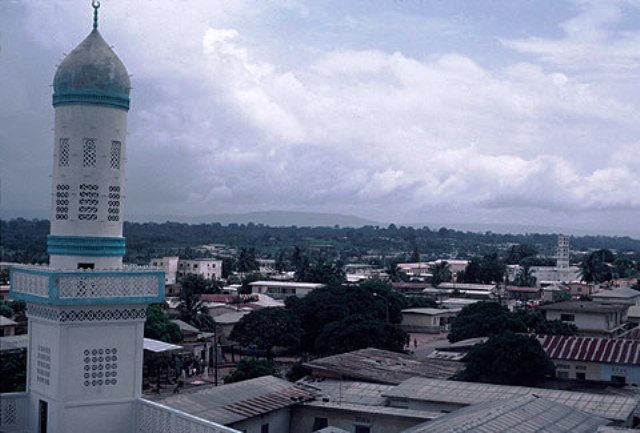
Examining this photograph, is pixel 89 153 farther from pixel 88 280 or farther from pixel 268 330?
pixel 268 330

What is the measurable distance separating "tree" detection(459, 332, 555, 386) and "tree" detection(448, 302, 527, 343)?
33.7 ft

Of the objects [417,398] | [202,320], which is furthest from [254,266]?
[417,398]

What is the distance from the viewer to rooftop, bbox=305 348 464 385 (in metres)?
24.3

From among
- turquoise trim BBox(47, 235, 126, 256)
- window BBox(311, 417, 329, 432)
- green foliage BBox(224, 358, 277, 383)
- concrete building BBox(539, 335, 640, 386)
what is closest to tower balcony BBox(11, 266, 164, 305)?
turquoise trim BBox(47, 235, 126, 256)

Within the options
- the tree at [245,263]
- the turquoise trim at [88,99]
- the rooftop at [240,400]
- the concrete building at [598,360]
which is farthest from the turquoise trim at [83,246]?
the tree at [245,263]

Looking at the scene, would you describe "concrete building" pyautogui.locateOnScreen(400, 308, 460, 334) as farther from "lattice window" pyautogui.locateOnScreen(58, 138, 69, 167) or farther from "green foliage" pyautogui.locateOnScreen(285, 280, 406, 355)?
"lattice window" pyautogui.locateOnScreen(58, 138, 69, 167)

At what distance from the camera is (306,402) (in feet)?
57.2

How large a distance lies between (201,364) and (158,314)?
3098 millimetres

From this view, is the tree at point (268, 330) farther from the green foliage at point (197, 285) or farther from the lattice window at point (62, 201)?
the lattice window at point (62, 201)

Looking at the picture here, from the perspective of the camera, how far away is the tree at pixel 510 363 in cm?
2511

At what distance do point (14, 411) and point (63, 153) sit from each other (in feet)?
11.8

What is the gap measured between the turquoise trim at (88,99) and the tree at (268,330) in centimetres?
2717

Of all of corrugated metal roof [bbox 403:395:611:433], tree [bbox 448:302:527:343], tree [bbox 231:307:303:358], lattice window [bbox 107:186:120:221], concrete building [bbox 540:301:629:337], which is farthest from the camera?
concrete building [bbox 540:301:629:337]

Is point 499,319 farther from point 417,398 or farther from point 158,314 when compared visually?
point 417,398
